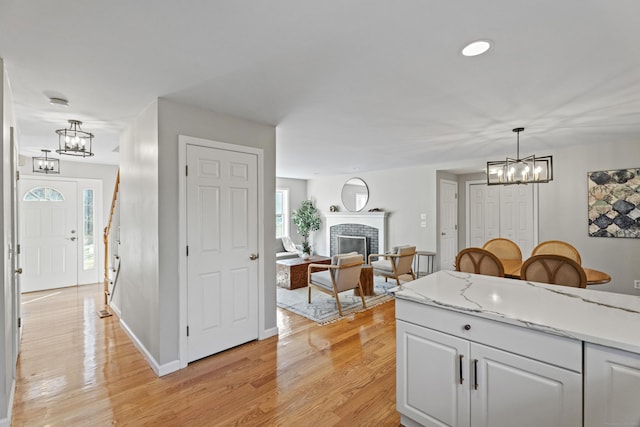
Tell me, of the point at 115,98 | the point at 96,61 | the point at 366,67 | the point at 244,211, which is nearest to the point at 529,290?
the point at 366,67

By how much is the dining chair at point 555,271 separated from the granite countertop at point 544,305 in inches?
29.3

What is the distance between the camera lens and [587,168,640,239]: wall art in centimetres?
396

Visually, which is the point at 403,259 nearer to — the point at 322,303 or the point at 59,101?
the point at 322,303

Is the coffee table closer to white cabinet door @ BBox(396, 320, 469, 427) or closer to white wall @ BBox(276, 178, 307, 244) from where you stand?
white wall @ BBox(276, 178, 307, 244)

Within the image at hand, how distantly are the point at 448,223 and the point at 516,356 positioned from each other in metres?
5.08

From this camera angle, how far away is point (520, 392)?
1.39m

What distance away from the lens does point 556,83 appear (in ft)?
7.48

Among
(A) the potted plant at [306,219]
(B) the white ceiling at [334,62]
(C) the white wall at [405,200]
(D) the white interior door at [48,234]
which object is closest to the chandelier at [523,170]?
(B) the white ceiling at [334,62]

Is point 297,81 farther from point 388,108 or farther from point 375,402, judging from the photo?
point 375,402

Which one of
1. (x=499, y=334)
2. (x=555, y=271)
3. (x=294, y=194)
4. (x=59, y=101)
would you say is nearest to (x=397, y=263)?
(x=555, y=271)

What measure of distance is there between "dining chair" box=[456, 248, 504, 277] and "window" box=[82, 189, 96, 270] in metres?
6.52

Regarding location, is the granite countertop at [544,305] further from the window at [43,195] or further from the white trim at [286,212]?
the window at [43,195]

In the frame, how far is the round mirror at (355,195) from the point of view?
7.12 metres

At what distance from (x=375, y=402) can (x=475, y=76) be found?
8.19ft
